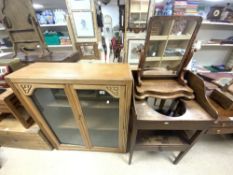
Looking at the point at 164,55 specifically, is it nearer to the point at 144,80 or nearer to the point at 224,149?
the point at 144,80

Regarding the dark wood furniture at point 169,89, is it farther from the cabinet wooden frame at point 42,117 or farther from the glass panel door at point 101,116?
the cabinet wooden frame at point 42,117

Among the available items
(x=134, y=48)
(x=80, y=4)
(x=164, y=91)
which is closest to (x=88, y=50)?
(x=80, y=4)

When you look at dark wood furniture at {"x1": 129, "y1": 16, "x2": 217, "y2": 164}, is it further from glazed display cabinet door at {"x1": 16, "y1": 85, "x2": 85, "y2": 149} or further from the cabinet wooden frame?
glazed display cabinet door at {"x1": 16, "y1": 85, "x2": 85, "y2": 149}

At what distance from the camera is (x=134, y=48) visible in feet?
6.56

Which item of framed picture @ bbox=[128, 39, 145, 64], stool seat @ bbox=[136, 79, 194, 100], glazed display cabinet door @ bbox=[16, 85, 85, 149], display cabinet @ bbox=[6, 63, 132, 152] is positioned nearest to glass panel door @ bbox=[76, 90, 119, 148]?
display cabinet @ bbox=[6, 63, 132, 152]

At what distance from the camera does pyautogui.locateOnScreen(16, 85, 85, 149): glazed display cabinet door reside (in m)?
1.05

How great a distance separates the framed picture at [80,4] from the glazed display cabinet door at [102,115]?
1405mm

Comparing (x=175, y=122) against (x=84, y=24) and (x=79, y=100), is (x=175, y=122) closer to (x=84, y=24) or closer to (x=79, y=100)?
(x=79, y=100)

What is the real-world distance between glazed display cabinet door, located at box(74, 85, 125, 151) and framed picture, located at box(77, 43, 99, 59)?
1.21 m

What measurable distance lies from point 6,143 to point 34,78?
1349 millimetres

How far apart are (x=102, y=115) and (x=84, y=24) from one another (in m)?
1.48

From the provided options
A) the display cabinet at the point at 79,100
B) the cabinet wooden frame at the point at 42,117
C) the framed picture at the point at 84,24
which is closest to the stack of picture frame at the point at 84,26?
the framed picture at the point at 84,24

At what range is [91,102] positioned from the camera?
1136 mm

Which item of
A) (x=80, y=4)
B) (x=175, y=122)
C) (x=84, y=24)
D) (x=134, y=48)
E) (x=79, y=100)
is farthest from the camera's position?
(x=134, y=48)
